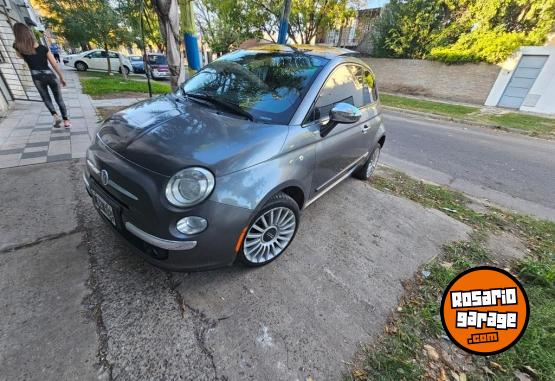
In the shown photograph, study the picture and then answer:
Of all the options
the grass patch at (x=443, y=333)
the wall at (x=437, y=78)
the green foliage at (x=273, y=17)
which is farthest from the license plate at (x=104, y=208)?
the green foliage at (x=273, y=17)

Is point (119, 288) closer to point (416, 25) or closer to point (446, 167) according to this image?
point (446, 167)

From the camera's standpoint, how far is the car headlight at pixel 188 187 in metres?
1.56

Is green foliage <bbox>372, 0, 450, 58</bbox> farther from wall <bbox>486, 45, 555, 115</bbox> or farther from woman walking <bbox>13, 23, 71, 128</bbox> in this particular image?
woman walking <bbox>13, 23, 71, 128</bbox>

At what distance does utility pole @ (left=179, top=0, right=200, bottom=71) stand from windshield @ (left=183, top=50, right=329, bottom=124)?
9.33 feet

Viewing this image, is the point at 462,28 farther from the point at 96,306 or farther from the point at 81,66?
the point at 81,66

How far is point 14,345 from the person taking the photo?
1515 millimetres

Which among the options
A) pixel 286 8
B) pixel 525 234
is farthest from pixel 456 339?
pixel 286 8

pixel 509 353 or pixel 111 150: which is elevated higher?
pixel 111 150

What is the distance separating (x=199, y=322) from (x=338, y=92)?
2.36m

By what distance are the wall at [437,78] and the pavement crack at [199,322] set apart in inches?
643

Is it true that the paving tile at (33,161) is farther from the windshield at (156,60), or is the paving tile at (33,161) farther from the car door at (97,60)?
the car door at (97,60)

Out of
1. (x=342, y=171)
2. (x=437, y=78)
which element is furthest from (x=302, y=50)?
(x=437, y=78)

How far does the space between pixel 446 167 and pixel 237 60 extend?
4571 mm

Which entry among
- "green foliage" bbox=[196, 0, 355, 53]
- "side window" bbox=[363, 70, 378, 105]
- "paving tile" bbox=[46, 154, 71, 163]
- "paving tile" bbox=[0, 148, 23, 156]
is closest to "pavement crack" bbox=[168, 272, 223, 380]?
"side window" bbox=[363, 70, 378, 105]
